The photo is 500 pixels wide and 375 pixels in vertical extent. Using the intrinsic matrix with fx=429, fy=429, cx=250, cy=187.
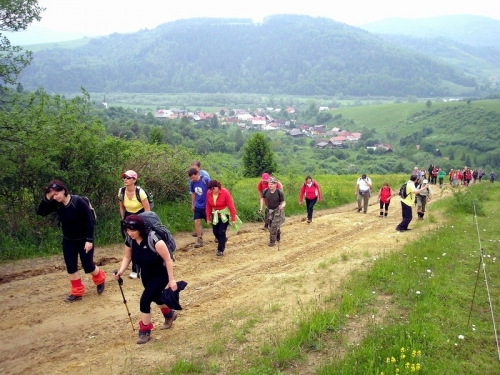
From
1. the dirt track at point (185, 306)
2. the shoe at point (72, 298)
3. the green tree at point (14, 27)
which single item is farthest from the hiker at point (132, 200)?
the green tree at point (14, 27)

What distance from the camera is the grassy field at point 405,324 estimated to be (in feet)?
15.8

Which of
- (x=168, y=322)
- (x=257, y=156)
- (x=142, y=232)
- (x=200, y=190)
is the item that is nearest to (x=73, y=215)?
(x=142, y=232)

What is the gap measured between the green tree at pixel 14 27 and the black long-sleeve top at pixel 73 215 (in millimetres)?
4918

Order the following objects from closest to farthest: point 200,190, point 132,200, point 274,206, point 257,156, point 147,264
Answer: point 147,264 < point 132,200 < point 200,190 < point 274,206 < point 257,156

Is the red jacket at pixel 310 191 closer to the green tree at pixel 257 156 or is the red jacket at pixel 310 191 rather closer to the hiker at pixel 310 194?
the hiker at pixel 310 194

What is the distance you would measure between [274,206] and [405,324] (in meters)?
5.27

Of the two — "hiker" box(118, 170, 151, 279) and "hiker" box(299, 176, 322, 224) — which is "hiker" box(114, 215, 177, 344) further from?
"hiker" box(299, 176, 322, 224)

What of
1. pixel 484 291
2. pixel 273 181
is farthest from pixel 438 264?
pixel 273 181

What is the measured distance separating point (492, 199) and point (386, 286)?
1797 centimetres

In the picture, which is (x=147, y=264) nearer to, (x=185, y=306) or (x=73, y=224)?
(x=185, y=306)

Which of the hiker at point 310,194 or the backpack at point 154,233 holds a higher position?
the backpack at point 154,233

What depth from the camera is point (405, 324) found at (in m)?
5.68

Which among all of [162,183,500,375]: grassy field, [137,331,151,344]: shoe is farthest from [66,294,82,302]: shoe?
[162,183,500,375]: grassy field

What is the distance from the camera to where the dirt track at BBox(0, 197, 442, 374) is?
5.26 m
